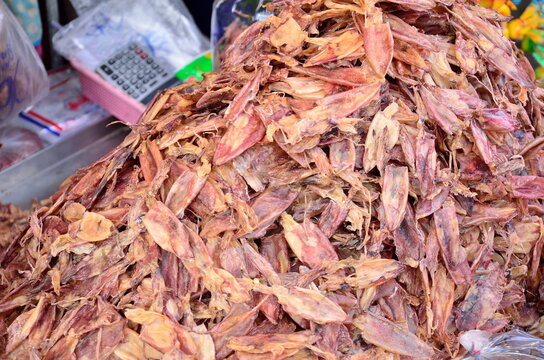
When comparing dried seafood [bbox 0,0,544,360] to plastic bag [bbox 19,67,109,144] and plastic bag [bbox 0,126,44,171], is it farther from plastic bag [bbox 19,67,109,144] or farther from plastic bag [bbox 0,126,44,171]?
plastic bag [bbox 19,67,109,144]

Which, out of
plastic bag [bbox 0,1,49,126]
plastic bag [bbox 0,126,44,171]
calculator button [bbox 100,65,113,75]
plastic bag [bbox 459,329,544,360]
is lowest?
plastic bag [bbox 459,329,544,360]

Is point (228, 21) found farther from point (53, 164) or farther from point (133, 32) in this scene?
point (53, 164)

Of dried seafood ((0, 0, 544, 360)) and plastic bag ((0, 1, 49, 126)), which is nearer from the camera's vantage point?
dried seafood ((0, 0, 544, 360))

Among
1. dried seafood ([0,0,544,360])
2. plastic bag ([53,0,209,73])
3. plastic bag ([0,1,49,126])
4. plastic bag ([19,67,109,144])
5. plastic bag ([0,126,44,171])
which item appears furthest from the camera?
plastic bag ([53,0,209,73])

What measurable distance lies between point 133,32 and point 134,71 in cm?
19

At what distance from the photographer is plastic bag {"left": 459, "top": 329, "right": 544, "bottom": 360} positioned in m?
0.63

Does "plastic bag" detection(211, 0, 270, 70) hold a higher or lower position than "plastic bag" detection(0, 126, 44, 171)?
higher

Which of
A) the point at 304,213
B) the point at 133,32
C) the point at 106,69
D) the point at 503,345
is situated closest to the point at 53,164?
the point at 106,69

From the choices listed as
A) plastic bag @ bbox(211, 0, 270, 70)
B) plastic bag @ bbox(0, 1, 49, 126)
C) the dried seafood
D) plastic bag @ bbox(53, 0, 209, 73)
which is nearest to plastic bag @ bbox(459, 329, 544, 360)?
the dried seafood

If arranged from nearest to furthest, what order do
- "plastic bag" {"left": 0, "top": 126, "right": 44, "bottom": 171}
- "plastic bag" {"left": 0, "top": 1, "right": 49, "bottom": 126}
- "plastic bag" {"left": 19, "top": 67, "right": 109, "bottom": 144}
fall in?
"plastic bag" {"left": 0, "top": 1, "right": 49, "bottom": 126}, "plastic bag" {"left": 0, "top": 126, "right": 44, "bottom": 171}, "plastic bag" {"left": 19, "top": 67, "right": 109, "bottom": 144}

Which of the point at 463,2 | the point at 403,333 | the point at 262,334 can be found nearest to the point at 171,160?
the point at 262,334

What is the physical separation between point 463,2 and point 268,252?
1.38 ft

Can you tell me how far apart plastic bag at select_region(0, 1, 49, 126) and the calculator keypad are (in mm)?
198

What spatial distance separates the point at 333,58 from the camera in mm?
608
